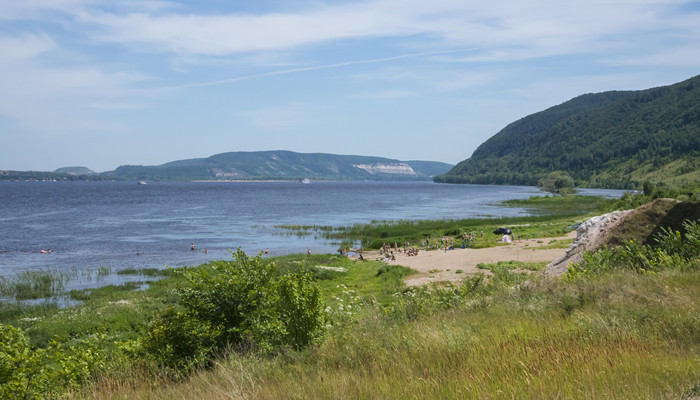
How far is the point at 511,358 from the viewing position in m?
4.83

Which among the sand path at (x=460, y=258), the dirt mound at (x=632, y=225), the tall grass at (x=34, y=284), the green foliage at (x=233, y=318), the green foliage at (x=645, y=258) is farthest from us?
the sand path at (x=460, y=258)

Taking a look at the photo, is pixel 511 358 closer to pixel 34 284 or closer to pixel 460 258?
pixel 460 258

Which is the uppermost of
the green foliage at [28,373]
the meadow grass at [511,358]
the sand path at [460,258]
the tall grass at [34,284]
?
the meadow grass at [511,358]

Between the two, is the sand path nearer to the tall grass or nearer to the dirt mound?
the dirt mound

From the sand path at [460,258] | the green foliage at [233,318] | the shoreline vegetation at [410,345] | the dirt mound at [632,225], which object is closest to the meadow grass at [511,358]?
the shoreline vegetation at [410,345]

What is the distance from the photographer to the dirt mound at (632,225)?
45.7 feet

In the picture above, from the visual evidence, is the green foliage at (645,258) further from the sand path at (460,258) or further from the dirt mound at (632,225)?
the sand path at (460,258)

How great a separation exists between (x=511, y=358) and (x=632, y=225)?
12634 millimetres

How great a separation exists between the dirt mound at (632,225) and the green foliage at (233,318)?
859 centimetres

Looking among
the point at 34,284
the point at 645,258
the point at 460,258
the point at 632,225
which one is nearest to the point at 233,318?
the point at 645,258

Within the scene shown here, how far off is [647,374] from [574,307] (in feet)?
10.7

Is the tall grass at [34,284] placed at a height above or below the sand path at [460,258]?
below

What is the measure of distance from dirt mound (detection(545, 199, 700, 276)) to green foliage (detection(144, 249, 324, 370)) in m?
8.59

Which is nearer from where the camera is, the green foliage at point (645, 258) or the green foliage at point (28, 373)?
the green foliage at point (28, 373)
